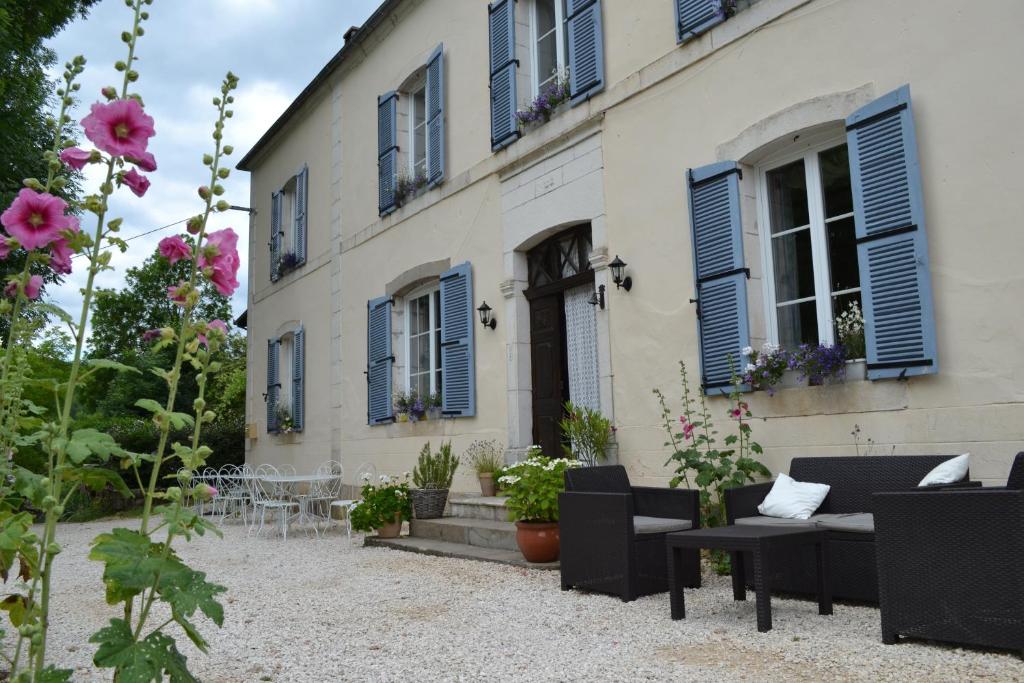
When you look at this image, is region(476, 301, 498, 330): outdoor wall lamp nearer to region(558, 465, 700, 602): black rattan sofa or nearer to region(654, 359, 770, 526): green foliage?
region(654, 359, 770, 526): green foliage

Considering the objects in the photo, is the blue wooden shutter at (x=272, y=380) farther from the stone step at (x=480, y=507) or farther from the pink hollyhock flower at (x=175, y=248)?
the pink hollyhock flower at (x=175, y=248)

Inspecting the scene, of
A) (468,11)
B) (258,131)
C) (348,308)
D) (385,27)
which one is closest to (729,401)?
(468,11)

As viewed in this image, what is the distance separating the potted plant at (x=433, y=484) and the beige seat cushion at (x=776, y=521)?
10.9 feet

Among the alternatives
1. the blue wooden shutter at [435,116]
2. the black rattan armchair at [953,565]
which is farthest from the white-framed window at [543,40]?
the black rattan armchair at [953,565]

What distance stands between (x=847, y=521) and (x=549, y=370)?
3.56 meters

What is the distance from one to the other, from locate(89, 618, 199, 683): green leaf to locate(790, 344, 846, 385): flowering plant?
381cm

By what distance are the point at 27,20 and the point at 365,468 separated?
538cm

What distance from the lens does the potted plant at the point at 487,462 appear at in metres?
7.02

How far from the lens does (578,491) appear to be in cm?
458

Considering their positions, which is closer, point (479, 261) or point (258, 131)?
point (479, 261)

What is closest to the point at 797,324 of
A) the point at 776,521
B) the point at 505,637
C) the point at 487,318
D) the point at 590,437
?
the point at 776,521

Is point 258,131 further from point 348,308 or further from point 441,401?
point 441,401

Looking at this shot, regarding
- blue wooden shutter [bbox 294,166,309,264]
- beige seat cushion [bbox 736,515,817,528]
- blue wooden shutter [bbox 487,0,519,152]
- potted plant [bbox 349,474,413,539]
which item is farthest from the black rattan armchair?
blue wooden shutter [bbox 294,166,309,264]

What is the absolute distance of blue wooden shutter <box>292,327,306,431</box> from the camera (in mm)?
10805
